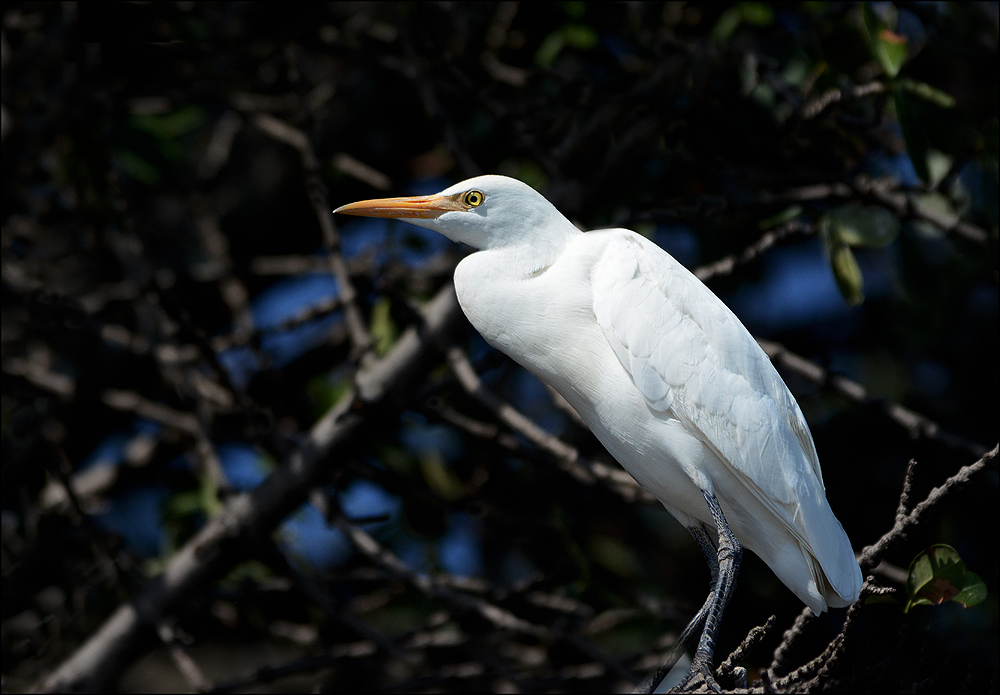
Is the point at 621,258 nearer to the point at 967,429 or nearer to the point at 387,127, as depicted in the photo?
the point at 967,429

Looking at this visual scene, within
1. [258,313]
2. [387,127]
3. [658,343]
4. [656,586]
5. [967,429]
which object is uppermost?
[658,343]

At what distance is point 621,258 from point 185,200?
9.65 feet

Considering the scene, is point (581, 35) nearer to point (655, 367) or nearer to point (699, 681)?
point (655, 367)

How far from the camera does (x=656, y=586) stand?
3479 millimetres

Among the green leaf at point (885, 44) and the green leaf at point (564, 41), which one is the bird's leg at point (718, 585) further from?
the green leaf at point (564, 41)

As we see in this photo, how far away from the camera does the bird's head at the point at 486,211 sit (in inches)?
81.9

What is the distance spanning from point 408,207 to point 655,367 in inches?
29.4

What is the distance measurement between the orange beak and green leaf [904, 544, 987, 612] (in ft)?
4.45

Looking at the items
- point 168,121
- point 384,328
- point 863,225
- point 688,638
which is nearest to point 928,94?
point 863,225

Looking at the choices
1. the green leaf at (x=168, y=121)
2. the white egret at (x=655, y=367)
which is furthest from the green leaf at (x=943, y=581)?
the green leaf at (x=168, y=121)

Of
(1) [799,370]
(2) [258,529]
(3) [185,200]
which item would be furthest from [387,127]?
(1) [799,370]

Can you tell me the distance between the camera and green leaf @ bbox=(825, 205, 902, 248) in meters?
2.53

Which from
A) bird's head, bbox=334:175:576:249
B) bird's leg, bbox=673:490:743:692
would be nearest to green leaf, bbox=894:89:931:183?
bird's head, bbox=334:175:576:249

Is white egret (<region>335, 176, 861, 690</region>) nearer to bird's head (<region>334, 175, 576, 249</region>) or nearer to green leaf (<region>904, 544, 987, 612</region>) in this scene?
bird's head (<region>334, 175, 576, 249</region>)
